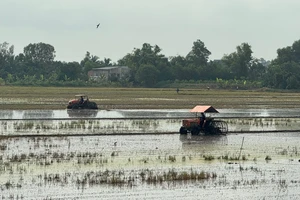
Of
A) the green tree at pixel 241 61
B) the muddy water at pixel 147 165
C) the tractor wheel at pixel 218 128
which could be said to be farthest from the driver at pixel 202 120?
the green tree at pixel 241 61

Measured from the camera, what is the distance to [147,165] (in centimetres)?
2117

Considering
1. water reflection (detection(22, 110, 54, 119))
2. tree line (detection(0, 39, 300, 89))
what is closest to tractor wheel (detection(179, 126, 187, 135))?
water reflection (detection(22, 110, 54, 119))

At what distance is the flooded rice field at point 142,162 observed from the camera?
17016mm

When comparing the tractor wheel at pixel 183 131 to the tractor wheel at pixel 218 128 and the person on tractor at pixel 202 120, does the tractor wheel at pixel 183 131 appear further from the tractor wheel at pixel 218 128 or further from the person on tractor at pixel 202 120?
the tractor wheel at pixel 218 128

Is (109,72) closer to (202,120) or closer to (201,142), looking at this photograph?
(202,120)

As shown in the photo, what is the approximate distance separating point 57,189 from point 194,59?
415ft

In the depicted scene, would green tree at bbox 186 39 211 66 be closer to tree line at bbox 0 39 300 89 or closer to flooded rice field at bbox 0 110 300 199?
tree line at bbox 0 39 300 89

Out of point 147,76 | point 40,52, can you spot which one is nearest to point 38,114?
point 147,76

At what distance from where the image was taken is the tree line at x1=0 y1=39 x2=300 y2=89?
380 feet

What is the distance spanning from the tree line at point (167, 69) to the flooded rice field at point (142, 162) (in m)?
79.1

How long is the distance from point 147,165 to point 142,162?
65 centimetres

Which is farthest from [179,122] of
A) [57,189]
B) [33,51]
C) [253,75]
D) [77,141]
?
[33,51]

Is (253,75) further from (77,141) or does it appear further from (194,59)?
(77,141)

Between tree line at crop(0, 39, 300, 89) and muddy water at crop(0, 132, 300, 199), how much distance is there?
8291 centimetres
